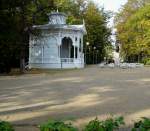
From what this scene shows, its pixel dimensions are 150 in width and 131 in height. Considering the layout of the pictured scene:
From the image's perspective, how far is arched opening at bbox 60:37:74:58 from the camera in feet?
162

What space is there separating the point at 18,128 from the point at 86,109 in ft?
10.8

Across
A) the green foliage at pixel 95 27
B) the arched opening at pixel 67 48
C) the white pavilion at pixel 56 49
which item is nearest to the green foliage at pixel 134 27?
the green foliage at pixel 95 27

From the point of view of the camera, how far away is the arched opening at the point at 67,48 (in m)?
49.3

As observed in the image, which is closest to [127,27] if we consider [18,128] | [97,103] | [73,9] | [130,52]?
[130,52]

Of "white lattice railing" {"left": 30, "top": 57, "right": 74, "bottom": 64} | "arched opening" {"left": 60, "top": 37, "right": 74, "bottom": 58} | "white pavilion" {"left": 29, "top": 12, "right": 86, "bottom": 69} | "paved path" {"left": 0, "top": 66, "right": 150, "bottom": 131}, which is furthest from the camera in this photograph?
"arched opening" {"left": 60, "top": 37, "right": 74, "bottom": 58}

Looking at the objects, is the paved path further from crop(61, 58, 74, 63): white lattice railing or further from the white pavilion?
crop(61, 58, 74, 63): white lattice railing

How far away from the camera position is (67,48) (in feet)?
166

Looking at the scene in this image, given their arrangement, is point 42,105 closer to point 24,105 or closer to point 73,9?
point 24,105

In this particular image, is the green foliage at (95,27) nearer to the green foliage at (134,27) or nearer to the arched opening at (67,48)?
the green foliage at (134,27)

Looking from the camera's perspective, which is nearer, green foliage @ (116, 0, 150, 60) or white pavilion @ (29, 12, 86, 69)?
white pavilion @ (29, 12, 86, 69)

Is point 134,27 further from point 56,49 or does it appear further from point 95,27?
point 56,49

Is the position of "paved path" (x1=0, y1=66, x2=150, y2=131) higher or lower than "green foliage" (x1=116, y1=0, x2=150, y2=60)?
lower

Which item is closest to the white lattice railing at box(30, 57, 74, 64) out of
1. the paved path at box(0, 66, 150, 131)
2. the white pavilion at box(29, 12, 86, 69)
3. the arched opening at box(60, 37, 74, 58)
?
the white pavilion at box(29, 12, 86, 69)

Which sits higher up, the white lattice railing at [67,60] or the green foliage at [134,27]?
the green foliage at [134,27]
